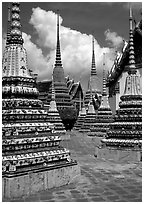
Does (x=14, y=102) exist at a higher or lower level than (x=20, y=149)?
higher

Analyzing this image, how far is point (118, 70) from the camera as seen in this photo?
3353 cm

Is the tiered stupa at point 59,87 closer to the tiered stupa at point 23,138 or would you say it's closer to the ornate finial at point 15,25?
the ornate finial at point 15,25

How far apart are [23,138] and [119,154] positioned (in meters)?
5.65

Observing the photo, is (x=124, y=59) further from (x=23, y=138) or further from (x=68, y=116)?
(x=23, y=138)

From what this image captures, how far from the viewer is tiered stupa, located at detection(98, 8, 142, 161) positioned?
1211 centimetres

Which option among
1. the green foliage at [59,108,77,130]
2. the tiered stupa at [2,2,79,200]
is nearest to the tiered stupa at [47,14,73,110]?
the green foliage at [59,108,77,130]

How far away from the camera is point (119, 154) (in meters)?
12.1

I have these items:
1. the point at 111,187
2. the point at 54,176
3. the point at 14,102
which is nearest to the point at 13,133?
the point at 14,102

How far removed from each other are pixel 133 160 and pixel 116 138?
4.85 ft

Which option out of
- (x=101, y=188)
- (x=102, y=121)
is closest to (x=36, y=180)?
(x=101, y=188)

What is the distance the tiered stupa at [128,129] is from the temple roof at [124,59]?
16336mm

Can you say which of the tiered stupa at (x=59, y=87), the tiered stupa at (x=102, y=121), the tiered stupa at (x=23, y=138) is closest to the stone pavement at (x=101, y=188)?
the tiered stupa at (x=23, y=138)

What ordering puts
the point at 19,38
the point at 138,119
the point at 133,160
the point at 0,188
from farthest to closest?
1. the point at 138,119
2. the point at 133,160
3. the point at 19,38
4. the point at 0,188

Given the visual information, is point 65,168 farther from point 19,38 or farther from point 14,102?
point 19,38
